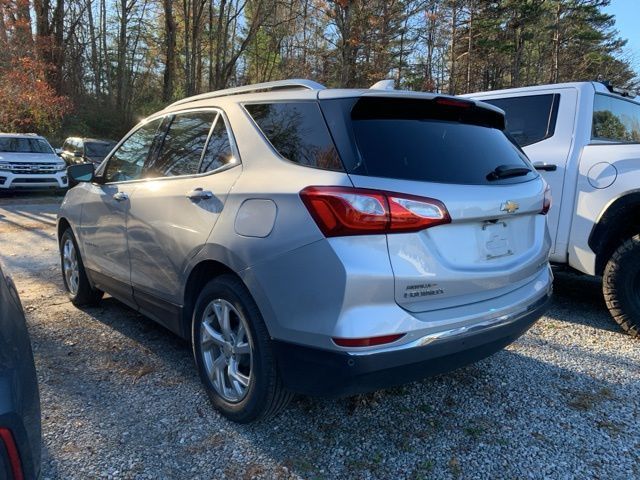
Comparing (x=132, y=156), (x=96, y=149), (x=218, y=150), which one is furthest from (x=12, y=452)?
(x=96, y=149)

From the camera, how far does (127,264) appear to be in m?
3.60

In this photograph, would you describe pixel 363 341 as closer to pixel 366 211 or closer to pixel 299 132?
pixel 366 211

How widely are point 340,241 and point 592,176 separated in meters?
3.00

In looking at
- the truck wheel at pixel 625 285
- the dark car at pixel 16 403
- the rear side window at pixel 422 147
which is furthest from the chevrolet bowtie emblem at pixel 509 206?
the dark car at pixel 16 403

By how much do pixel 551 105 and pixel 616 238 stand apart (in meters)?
1.38

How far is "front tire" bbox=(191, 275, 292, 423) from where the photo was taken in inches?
94.2

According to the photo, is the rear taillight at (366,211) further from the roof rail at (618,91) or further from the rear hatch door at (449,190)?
the roof rail at (618,91)

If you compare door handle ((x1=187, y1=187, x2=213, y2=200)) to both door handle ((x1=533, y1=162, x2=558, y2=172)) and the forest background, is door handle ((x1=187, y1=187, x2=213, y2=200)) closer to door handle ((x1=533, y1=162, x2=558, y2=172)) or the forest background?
door handle ((x1=533, y1=162, x2=558, y2=172))

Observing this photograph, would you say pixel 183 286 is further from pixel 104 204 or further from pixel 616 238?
pixel 616 238

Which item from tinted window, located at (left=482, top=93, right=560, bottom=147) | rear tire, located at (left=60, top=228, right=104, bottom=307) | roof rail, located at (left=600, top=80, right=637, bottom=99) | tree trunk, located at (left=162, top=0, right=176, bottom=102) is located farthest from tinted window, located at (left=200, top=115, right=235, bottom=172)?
tree trunk, located at (left=162, top=0, right=176, bottom=102)

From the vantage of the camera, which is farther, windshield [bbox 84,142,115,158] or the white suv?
windshield [bbox 84,142,115,158]

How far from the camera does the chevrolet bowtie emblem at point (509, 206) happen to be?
8.19 ft

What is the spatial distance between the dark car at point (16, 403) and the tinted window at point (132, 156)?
2.22m

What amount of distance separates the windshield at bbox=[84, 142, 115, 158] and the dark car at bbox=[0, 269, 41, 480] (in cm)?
1709
